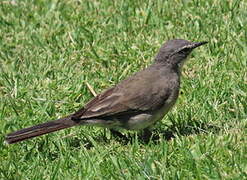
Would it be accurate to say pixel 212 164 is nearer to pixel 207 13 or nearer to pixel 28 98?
pixel 28 98

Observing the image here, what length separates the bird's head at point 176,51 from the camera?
27.8 feet

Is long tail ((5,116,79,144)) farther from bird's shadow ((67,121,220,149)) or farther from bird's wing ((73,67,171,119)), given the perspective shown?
bird's shadow ((67,121,220,149))

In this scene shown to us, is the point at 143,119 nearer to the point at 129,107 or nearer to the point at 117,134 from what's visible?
the point at 129,107

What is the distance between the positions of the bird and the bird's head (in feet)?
0.10

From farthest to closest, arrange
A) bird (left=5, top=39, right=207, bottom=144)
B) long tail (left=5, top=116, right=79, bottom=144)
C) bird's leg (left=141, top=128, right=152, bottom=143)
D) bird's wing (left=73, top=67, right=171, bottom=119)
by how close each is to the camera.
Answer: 1. bird's leg (left=141, top=128, right=152, bottom=143)
2. bird's wing (left=73, top=67, right=171, bottom=119)
3. bird (left=5, top=39, right=207, bottom=144)
4. long tail (left=5, top=116, right=79, bottom=144)

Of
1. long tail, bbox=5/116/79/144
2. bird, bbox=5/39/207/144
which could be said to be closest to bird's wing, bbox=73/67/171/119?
bird, bbox=5/39/207/144

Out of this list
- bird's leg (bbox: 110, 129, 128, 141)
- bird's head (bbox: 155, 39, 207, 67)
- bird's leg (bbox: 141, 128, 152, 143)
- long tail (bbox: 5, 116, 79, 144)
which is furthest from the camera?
bird's head (bbox: 155, 39, 207, 67)

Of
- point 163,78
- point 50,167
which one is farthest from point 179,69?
point 50,167

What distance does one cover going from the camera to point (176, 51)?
27.9ft

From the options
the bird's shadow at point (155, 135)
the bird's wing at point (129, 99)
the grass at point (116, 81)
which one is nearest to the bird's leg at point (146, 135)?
the bird's shadow at point (155, 135)

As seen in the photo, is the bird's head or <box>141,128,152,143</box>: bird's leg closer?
<box>141,128,152,143</box>: bird's leg

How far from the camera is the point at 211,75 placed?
9.31 m

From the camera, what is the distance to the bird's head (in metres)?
8.46

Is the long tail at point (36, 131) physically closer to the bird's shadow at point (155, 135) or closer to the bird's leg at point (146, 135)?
the bird's shadow at point (155, 135)
